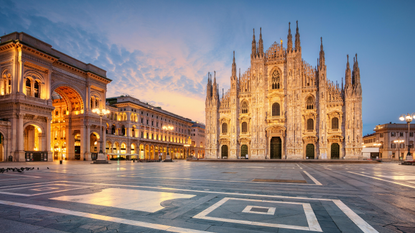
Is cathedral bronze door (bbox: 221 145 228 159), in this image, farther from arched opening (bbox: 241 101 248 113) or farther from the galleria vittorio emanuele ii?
the galleria vittorio emanuele ii

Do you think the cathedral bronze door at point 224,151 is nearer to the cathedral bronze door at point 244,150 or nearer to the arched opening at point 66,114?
the cathedral bronze door at point 244,150

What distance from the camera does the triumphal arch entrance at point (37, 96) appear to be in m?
36.5

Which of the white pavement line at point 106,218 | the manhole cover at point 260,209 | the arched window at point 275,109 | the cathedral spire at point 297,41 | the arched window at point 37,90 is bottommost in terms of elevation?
the manhole cover at point 260,209

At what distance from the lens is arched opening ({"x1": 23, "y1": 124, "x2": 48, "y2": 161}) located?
125 ft

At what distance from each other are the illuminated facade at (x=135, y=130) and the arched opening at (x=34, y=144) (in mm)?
17843

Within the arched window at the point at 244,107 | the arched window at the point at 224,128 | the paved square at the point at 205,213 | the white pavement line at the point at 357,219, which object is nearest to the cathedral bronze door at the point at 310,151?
the arched window at the point at 244,107

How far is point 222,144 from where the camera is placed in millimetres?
55062

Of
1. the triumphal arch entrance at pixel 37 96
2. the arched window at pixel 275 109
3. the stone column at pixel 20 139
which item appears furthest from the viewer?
the arched window at pixel 275 109

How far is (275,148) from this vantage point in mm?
51625

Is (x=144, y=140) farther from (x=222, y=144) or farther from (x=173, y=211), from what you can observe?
(x=173, y=211)

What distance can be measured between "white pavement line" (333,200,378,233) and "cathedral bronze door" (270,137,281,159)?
46.7 metres

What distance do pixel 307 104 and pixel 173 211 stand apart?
49.8 metres

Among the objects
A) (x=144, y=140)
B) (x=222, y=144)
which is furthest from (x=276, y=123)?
(x=144, y=140)

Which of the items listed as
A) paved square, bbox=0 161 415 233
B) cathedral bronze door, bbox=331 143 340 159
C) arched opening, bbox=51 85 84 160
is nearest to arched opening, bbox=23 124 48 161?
arched opening, bbox=51 85 84 160
